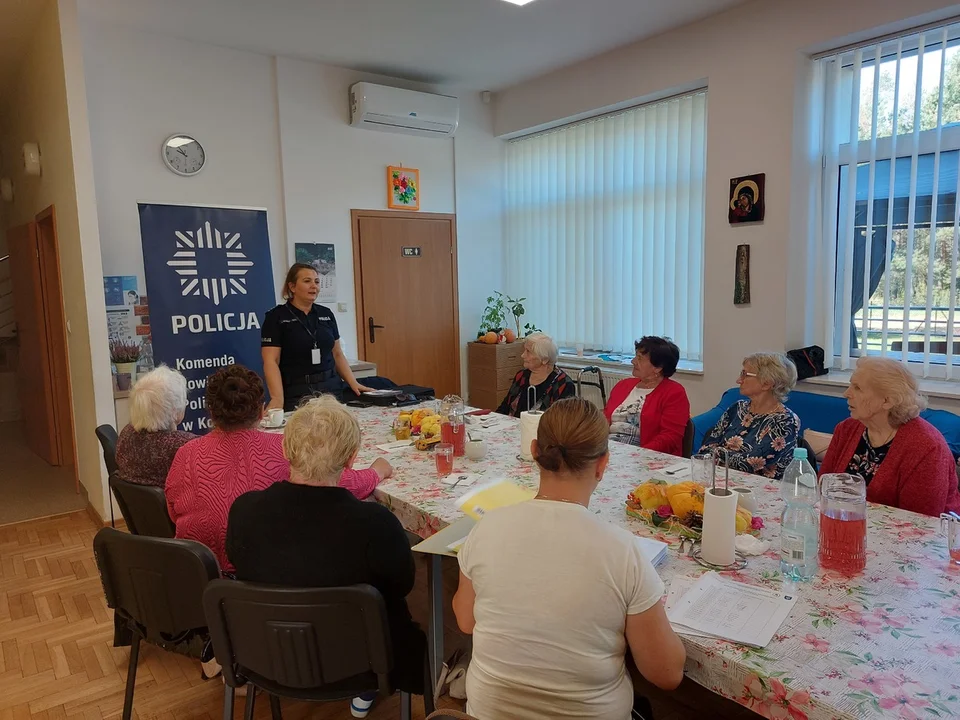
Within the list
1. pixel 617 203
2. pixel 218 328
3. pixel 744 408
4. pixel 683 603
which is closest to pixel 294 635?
pixel 683 603

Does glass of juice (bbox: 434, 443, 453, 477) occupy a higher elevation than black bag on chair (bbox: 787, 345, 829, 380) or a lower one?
lower

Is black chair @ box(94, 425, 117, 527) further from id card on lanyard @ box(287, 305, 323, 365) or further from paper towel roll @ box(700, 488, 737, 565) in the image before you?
A: paper towel roll @ box(700, 488, 737, 565)

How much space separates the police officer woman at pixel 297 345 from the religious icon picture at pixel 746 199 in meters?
2.71

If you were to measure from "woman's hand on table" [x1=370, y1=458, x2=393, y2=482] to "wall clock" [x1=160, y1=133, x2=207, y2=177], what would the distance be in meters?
3.22

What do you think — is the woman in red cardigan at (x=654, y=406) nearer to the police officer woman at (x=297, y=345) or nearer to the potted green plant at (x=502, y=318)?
the police officer woman at (x=297, y=345)

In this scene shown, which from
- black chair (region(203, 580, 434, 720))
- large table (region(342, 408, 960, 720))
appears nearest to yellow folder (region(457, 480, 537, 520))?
large table (region(342, 408, 960, 720))

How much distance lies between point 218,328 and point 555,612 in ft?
12.3

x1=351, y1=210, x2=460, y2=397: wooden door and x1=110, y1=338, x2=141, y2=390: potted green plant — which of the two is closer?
x1=110, y1=338, x2=141, y2=390: potted green plant

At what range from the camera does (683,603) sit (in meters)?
1.34

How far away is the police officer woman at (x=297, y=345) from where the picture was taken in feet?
11.1

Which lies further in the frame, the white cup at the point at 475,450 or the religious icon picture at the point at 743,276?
the religious icon picture at the point at 743,276

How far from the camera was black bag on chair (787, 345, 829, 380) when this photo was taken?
4.00 m

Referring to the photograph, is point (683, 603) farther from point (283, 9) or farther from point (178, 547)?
point (283, 9)

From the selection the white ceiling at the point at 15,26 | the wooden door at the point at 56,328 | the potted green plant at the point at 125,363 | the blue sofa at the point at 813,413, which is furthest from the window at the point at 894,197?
the wooden door at the point at 56,328
